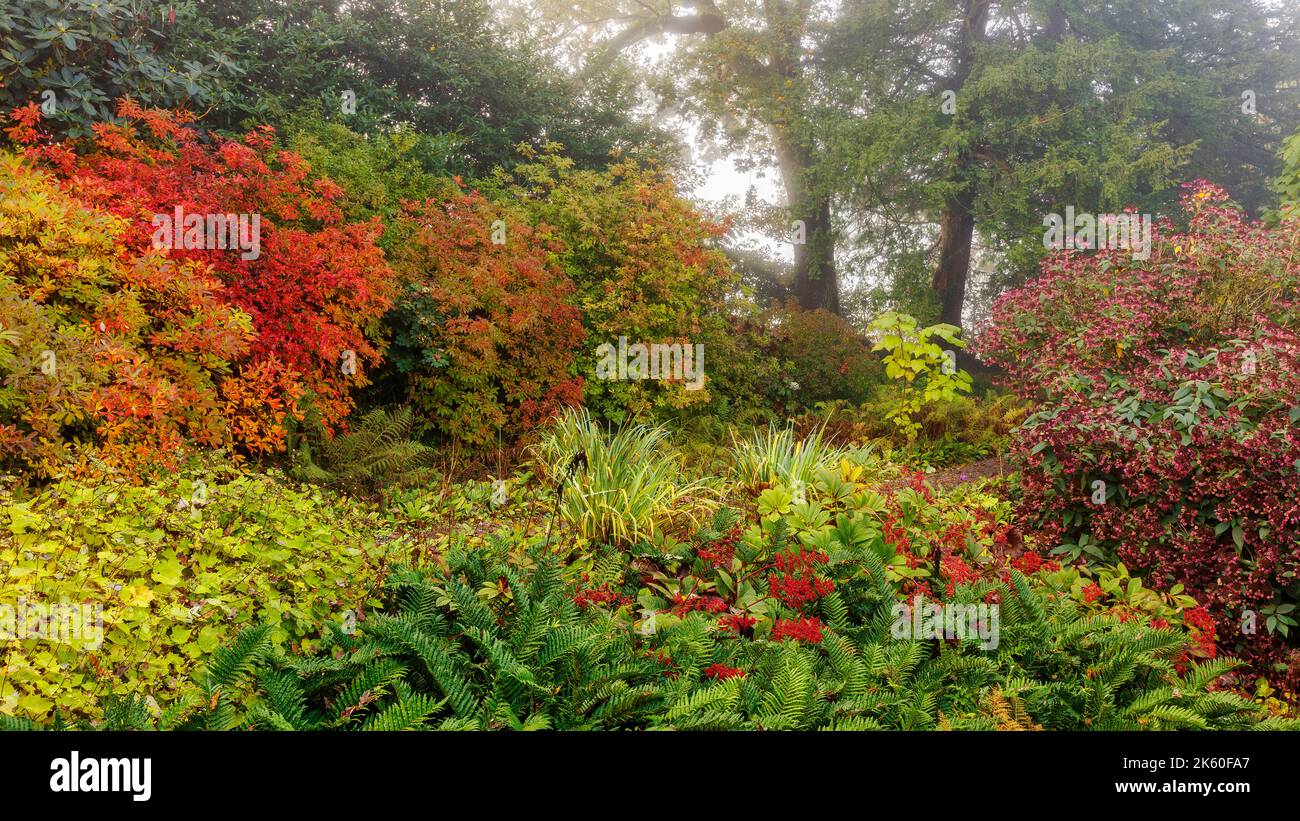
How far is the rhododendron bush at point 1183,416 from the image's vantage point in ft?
14.3

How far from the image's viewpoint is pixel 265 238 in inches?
242

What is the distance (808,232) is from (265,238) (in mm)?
10731

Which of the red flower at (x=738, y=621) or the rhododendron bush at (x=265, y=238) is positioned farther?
the rhododendron bush at (x=265, y=238)

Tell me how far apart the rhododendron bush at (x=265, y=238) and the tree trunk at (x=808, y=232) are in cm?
909

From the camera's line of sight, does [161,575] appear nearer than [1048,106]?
Yes

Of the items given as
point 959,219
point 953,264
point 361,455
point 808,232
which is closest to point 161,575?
point 361,455

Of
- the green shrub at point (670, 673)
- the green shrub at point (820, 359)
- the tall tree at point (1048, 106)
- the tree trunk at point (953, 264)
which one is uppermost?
the tall tree at point (1048, 106)

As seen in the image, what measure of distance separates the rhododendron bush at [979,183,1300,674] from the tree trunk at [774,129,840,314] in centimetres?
793

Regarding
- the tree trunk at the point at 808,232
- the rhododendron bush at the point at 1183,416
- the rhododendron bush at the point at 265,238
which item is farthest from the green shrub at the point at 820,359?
the rhododendron bush at the point at 265,238

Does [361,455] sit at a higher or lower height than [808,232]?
lower

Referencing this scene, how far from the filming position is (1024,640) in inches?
134

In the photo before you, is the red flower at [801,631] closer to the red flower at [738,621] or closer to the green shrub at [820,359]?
the red flower at [738,621]

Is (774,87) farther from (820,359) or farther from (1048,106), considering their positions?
(820,359)
